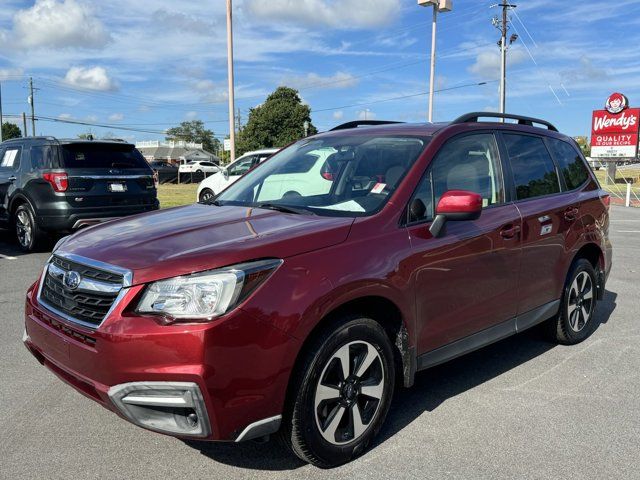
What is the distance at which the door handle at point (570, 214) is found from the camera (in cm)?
468

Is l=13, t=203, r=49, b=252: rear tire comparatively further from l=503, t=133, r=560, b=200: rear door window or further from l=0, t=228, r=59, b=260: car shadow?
l=503, t=133, r=560, b=200: rear door window

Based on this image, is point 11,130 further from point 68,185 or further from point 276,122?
point 68,185

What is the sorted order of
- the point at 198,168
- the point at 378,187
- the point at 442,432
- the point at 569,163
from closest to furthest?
the point at 442,432
the point at 378,187
the point at 569,163
the point at 198,168

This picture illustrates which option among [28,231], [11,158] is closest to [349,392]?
[28,231]

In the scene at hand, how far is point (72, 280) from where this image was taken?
2.91 metres

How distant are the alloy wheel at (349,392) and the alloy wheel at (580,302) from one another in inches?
97.6

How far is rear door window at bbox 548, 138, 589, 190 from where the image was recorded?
497cm

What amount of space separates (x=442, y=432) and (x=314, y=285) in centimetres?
137

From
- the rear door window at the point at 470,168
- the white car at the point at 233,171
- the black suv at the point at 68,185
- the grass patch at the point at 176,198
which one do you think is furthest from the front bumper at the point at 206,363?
the white car at the point at 233,171

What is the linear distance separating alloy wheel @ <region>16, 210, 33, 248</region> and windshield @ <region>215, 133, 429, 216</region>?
6338 mm

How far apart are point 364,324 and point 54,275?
5.58ft

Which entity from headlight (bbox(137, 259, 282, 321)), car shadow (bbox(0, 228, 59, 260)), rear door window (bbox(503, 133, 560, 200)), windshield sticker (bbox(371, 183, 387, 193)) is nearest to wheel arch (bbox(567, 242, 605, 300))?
rear door window (bbox(503, 133, 560, 200))

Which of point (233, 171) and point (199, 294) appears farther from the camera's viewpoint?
point (233, 171)

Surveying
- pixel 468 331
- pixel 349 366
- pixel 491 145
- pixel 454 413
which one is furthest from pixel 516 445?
pixel 491 145
